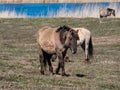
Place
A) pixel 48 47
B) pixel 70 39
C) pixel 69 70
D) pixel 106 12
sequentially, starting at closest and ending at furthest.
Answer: pixel 70 39
pixel 48 47
pixel 69 70
pixel 106 12

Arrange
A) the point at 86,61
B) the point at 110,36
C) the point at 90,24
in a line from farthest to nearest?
1. the point at 90,24
2. the point at 110,36
3. the point at 86,61

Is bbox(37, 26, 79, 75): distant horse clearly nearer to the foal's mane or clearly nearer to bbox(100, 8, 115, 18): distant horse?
the foal's mane

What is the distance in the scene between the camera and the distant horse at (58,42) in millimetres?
13500

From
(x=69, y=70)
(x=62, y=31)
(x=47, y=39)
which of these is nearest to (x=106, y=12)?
(x=69, y=70)

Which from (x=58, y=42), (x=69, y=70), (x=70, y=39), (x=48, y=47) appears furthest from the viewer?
(x=69, y=70)

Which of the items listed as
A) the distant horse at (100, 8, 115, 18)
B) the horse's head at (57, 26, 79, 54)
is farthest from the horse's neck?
the distant horse at (100, 8, 115, 18)

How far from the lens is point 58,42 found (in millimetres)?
13633

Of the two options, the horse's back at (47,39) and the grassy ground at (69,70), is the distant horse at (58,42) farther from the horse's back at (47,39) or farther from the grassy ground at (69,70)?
the grassy ground at (69,70)

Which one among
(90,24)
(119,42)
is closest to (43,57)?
(119,42)

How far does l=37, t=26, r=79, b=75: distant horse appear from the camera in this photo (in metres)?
13.5

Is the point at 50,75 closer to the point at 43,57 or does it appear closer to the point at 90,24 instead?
the point at 43,57

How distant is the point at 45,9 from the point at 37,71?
31.5 meters

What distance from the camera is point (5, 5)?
4816 centimetres

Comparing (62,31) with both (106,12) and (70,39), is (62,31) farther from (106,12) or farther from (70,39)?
(106,12)
